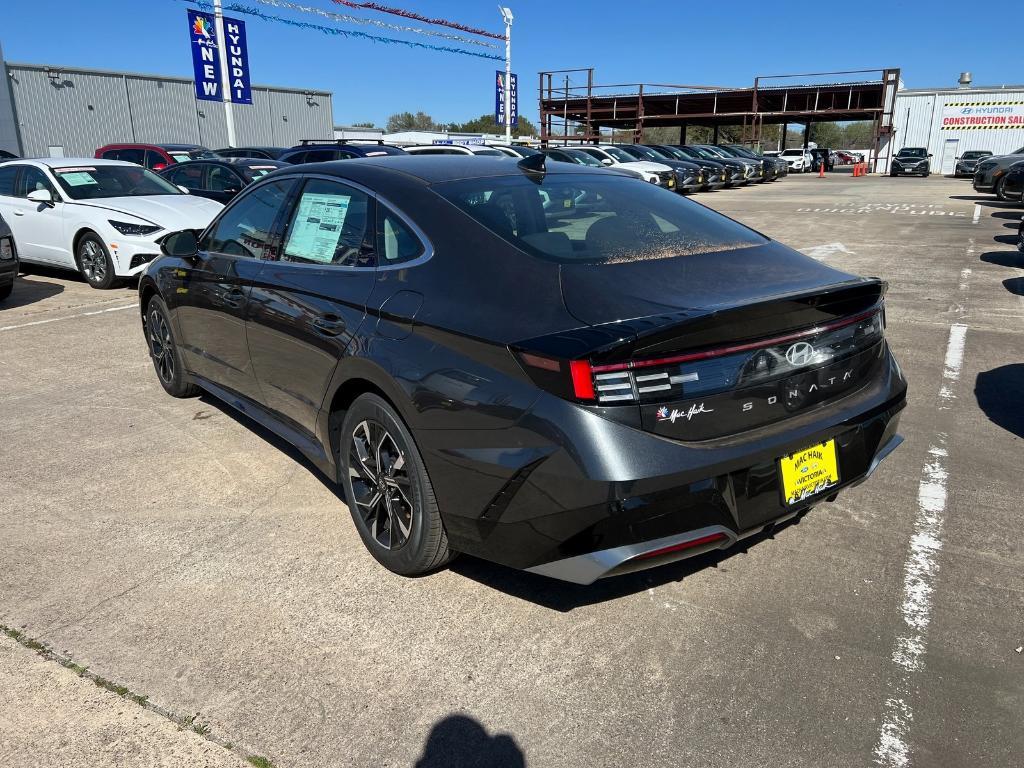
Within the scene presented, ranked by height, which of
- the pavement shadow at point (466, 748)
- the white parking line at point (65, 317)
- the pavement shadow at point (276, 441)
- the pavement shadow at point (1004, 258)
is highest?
the pavement shadow at point (1004, 258)

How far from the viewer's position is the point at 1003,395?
5.30m

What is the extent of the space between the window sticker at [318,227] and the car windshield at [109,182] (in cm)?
746

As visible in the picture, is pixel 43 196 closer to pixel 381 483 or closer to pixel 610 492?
pixel 381 483

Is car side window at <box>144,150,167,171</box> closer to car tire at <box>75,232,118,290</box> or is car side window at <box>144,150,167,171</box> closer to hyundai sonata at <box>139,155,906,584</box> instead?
car tire at <box>75,232,118,290</box>

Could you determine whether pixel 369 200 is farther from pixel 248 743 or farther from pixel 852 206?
pixel 852 206

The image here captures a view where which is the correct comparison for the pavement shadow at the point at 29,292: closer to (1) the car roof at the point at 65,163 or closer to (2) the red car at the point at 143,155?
(1) the car roof at the point at 65,163

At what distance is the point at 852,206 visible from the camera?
20906 mm

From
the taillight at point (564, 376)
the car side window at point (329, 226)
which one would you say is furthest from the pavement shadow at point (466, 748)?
the car side window at point (329, 226)

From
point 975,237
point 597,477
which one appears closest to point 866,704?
point 597,477

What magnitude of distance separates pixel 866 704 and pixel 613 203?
219 centimetres

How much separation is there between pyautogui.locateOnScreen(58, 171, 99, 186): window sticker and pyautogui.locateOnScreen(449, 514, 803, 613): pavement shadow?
902 cm

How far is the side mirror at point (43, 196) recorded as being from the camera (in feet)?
31.3

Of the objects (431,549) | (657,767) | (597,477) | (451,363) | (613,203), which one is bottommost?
(657,767)

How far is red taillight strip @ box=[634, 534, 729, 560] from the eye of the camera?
8.05 ft
